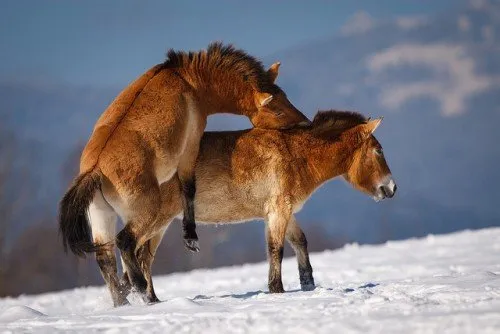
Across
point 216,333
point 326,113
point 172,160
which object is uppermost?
point 326,113

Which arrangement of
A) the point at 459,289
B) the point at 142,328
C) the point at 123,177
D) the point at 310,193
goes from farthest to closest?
the point at 310,193
the point at 123,177
the point at 459,289
the point at 142,328

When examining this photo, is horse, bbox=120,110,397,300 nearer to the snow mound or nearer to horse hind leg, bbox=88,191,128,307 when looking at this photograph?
horse hind leg, bbox=88,191,128,307

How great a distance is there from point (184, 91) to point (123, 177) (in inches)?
57.4

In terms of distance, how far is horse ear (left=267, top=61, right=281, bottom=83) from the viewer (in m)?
10.1

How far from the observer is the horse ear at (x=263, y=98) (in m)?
9.68

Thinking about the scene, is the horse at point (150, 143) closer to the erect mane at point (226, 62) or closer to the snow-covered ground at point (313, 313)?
the erect mane at point (226, 62)

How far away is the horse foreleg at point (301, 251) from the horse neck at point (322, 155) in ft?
1.82


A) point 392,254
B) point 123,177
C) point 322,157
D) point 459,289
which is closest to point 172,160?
point 123,177

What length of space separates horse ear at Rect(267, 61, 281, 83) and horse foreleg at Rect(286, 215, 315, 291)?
1863mm

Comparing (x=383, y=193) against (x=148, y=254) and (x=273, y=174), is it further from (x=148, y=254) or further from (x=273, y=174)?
(x=148, y=254)

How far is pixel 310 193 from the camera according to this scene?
987cm

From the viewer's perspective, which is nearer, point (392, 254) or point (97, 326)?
point (97, 326)

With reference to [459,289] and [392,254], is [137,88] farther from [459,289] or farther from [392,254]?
[392,254]

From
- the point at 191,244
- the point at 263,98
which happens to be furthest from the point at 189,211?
the point at 263,98
